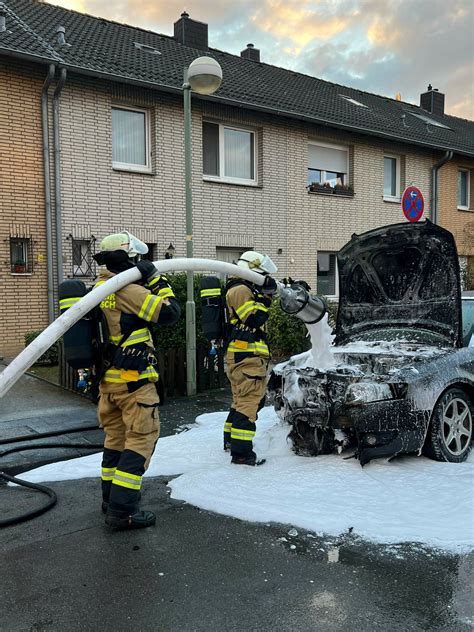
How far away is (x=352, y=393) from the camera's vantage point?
4.55 metres

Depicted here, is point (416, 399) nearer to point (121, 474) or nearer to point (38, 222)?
point (121, 474)

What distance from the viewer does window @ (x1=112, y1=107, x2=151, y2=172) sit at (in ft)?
39.3

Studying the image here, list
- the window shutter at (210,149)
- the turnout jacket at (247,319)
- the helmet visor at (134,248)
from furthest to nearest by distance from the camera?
1. the window shutter at (210,149)
2. the turnout jacket at (247,319)
3. the helmet visor at (134,248)

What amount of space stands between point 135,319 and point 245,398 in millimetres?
1569

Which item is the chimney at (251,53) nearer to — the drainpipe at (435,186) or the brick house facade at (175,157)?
the brick house facade at (175,157)

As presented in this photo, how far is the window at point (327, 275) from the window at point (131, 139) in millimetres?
5545

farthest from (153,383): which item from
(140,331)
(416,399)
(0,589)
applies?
(416,399)

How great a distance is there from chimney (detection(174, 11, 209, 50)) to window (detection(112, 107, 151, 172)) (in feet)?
16.0

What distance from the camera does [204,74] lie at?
7.09m

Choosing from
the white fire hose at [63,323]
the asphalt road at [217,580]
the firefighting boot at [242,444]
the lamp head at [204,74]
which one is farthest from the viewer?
the lamp head at [204,74]

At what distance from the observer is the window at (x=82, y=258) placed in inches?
443

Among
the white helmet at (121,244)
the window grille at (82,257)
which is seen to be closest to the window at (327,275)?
the window grille at (82,257)

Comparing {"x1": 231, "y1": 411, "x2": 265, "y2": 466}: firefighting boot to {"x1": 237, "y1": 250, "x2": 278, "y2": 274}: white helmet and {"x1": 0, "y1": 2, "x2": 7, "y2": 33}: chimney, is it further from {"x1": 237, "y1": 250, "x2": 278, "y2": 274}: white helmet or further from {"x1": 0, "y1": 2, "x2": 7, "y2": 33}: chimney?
{"x1": 0, "y1": 2, "x2": 7, "y2": 33}: chimney

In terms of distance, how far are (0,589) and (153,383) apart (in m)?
1.51
